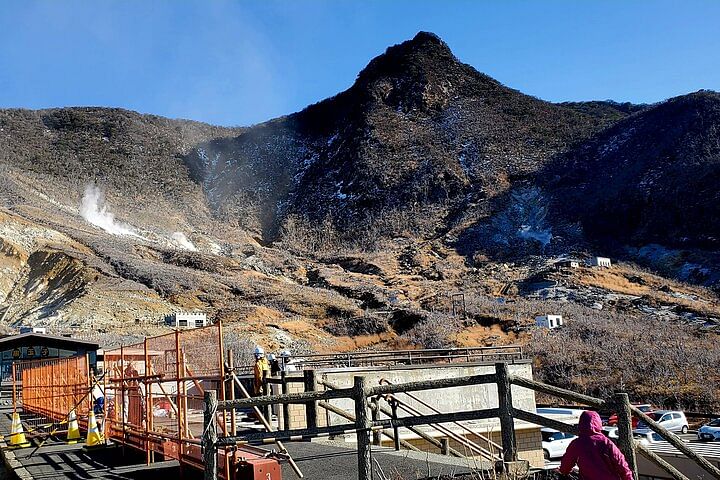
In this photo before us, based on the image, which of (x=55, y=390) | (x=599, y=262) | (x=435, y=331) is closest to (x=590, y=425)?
(x=55, y=390)

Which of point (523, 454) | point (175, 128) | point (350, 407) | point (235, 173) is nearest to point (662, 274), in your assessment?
point (523, 454)

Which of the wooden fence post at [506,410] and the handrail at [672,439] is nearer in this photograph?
the handrail at [672,439]

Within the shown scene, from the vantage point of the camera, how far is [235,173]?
11831 cm

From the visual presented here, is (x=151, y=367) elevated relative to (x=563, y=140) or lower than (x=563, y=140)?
lower

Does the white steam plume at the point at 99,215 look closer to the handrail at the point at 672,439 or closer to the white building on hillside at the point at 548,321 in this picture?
the white building on hillside at the point at 548,321

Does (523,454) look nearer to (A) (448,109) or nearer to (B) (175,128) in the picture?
(A) (448,109)

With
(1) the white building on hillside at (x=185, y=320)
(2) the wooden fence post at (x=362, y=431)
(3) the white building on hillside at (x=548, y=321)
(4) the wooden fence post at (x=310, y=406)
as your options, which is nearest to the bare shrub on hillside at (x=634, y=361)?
(3) the white building on hillside at (x=548, y=321)

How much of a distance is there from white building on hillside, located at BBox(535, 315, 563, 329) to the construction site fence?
29620mm

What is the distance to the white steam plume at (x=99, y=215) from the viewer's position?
3024 inches

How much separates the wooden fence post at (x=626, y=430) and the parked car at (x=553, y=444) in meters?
16.2

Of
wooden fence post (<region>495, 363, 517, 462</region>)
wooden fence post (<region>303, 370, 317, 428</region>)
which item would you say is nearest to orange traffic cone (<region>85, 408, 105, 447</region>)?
wooden fence post (<region>303, 370, 317, 428</region>)

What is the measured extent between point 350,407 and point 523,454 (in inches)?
207

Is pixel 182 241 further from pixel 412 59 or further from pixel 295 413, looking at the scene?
pixel 412 59

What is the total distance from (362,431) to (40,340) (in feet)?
71.3
